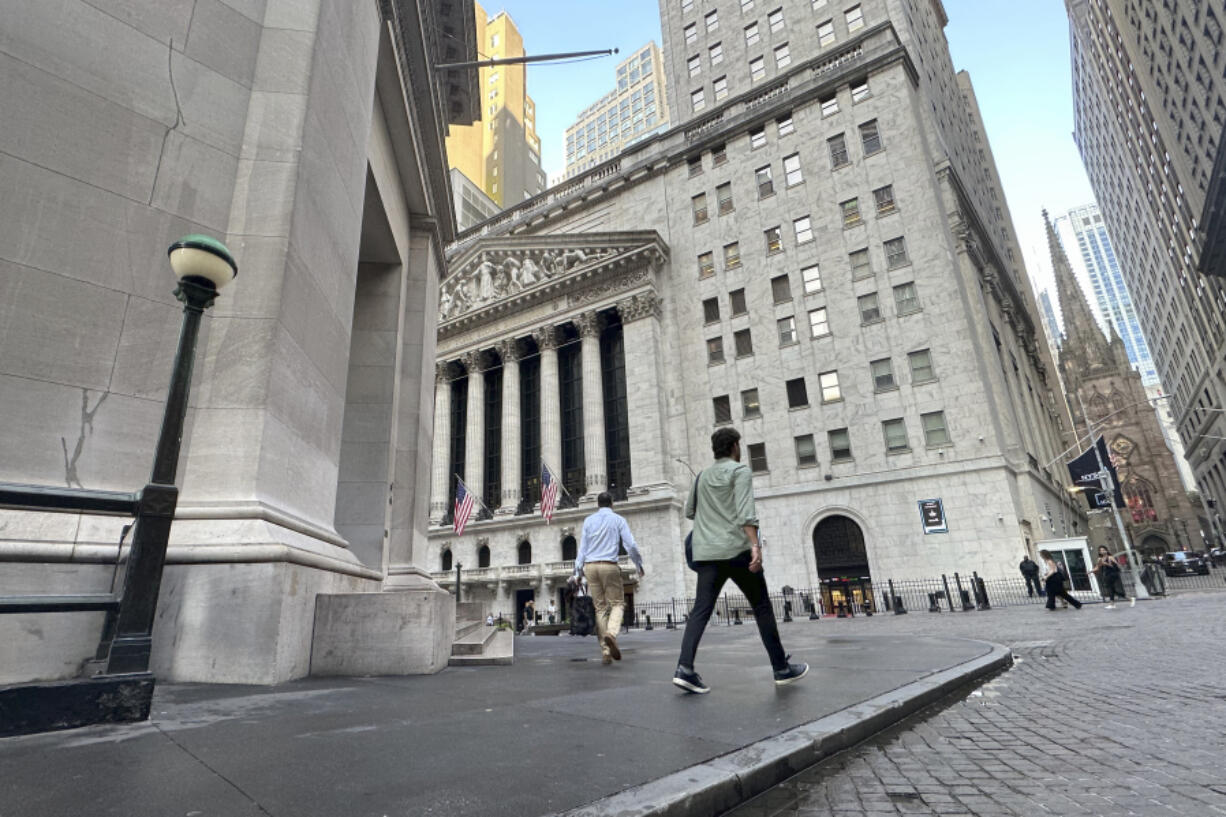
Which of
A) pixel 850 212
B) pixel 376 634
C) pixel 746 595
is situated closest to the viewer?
pixel 746 595

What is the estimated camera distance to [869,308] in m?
32.7

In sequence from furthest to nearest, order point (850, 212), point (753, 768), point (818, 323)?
point (850, 212)
point (818, 323)
point (753, 768)

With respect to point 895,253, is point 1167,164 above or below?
above

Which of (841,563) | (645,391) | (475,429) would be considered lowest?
(841,563)

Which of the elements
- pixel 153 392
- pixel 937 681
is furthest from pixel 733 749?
pixel 153 392

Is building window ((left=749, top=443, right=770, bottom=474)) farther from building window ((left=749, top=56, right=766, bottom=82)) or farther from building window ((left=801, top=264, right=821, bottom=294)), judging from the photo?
A: building window ((left=749, top=56, right=766, bottom=82))

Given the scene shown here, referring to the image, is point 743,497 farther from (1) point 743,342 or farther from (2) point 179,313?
(1) point 743,342

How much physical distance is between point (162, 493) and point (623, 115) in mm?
118892

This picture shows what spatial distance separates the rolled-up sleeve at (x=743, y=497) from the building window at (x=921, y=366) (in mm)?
29067

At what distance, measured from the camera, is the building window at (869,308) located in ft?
106

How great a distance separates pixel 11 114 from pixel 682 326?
114 ft

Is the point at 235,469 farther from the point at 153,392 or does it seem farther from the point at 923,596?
the point at 923,596

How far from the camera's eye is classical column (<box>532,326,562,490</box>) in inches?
1526

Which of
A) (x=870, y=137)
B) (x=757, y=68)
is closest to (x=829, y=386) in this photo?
(x=870, y=137)
